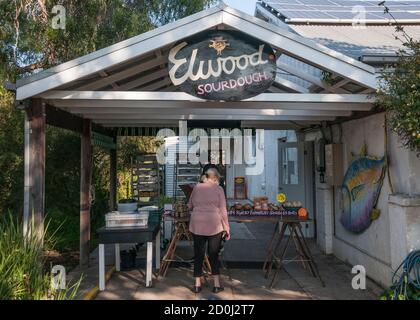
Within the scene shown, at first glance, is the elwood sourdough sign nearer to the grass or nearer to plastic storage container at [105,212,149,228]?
plastic storage container at [105,212,149,228]

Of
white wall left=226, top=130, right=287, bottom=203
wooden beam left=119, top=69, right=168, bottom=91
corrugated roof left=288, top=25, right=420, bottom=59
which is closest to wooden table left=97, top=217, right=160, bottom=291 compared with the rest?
wooden beam left=119, top=69, right=168, bottom=91

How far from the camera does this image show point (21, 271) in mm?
4570

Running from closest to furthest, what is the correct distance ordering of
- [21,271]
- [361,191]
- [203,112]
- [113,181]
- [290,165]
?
[21,271], [361,191], [203,112], [113,181], [290,165]

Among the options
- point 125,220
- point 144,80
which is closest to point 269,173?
point 144,80

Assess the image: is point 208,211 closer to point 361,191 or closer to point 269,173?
point 361,191

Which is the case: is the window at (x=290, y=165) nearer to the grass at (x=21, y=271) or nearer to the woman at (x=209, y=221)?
the woman at (x=209, y=221)

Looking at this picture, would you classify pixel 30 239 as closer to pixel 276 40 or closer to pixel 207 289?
pixel 207 289

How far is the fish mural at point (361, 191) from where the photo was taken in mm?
6312

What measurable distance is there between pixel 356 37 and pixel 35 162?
6.92m

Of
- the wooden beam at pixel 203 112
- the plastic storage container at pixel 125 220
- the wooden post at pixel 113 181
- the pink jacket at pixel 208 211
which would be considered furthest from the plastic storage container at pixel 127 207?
the wooden post at pixel 113 181

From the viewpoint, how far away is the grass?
14.4ft

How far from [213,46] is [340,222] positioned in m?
4.24
